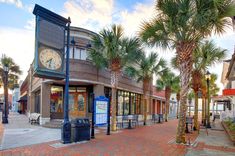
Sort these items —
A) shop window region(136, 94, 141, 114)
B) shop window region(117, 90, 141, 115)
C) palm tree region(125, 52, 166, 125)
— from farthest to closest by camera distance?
shop window region(136, 94, 141, 114), shop window region(117, 90, 141, 115), palm tree region(125, 52, 166, 125)

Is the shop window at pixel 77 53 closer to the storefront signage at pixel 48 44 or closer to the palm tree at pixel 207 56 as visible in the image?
the storefront signage at pixel 48 44

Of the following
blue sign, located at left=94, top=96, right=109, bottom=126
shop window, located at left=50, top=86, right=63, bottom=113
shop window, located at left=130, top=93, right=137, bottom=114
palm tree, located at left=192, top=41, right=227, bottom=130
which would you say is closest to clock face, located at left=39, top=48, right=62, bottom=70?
blue sign, located at left=94, top=96, right=109, bottom=126

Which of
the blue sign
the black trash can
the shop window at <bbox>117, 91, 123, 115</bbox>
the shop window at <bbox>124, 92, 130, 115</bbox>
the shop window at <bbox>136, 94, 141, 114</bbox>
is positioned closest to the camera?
the black trash can

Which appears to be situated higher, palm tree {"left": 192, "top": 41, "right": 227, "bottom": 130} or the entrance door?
palm tree {"left": 192, "top": 41, "right": 227, "bottom": 130}

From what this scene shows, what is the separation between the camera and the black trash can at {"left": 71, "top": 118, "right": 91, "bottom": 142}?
1030 centimetres

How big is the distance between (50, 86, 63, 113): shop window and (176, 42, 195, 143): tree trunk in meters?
12.3

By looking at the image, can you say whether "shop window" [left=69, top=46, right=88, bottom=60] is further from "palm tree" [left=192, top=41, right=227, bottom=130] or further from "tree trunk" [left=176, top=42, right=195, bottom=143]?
"tree trunk" [left=176, top=42, right=195, bottom=143]

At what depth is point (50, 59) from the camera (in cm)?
980

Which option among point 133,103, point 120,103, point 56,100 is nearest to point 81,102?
point 56,100

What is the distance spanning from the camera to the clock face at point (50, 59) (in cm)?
942

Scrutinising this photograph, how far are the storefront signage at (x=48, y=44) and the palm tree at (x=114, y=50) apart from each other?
4.02 meters

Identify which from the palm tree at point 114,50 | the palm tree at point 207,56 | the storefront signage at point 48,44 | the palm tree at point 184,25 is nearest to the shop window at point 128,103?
the palm tree at point 114,50

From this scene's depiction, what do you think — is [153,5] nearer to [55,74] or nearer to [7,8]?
[55,74]

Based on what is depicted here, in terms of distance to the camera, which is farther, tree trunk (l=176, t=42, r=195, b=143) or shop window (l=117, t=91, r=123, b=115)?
shop window (l=117, t=91, r=123, b=115)
